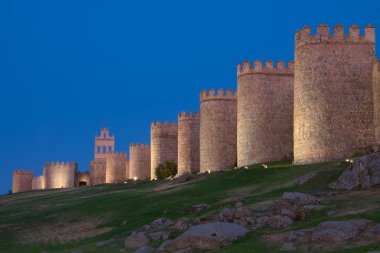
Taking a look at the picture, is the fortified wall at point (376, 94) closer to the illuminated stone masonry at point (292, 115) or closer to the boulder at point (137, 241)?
the illuminated stone masonry at point (292, 115)

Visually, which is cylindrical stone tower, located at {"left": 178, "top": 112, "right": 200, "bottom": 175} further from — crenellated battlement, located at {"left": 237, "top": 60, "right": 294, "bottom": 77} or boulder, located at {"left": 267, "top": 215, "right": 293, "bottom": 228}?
boulder, located at {"left": 267, "top": 215, "right": 293, "bottom": 228}

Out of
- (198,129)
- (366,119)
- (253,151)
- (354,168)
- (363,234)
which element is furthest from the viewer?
(198,129)

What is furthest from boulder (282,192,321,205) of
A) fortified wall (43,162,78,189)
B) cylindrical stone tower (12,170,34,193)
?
cylindrical stone tower (12,170,34,193)

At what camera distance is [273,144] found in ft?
151

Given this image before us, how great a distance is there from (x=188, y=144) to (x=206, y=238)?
3908 centimetres

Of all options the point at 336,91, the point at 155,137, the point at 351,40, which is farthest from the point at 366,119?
the point at 155,137

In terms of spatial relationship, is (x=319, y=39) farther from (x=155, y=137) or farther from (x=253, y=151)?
(x=155, y=137)

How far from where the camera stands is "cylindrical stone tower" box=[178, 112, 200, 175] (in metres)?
58.7

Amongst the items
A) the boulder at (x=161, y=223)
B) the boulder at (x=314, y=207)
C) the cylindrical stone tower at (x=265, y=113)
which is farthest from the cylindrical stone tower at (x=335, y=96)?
the boulder at (x=314, y=207)

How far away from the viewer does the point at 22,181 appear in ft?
312

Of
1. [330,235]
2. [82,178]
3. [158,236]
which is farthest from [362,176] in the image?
[82,178]

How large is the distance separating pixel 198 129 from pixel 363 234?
42243 millimetres

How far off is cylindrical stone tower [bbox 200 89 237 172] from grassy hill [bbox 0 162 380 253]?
37.1 ft

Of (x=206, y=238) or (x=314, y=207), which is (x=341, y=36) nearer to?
(x=314, y=207)
